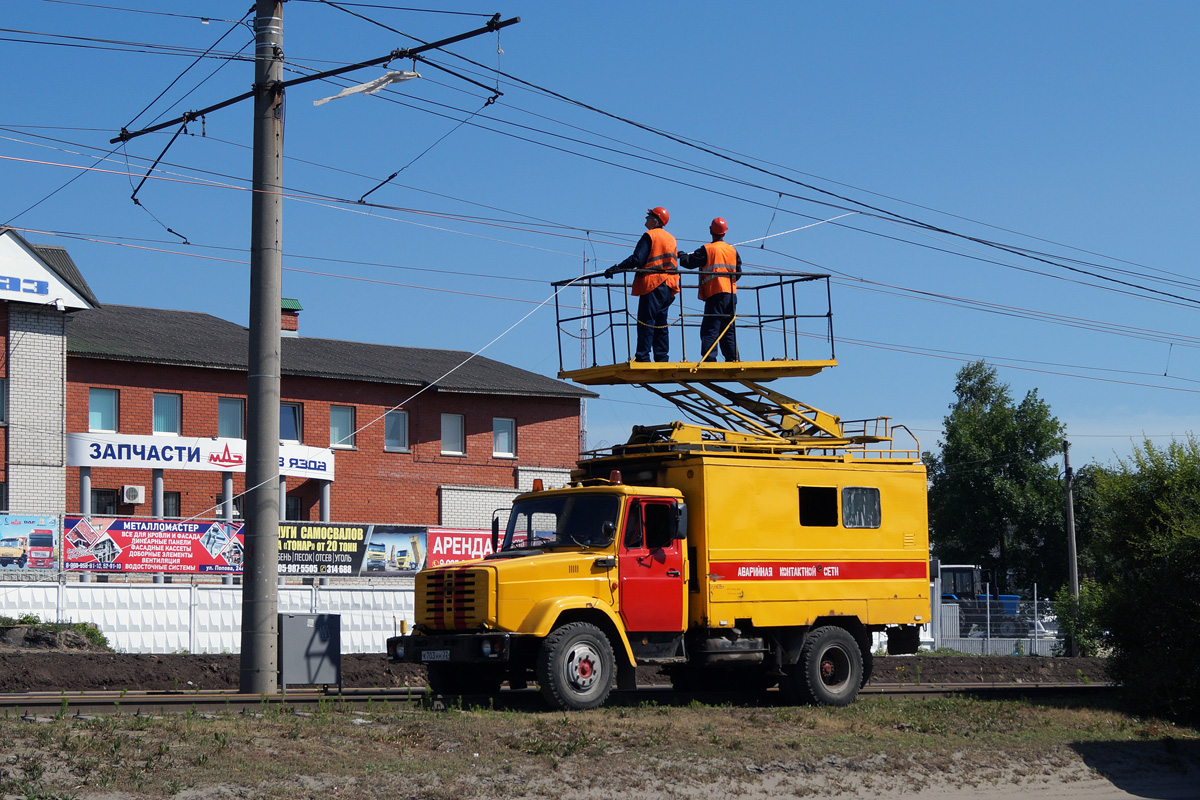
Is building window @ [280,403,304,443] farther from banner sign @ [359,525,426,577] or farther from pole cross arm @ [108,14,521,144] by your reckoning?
pole cross arm @ [108,14,521,144]

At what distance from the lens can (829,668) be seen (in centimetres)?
1641

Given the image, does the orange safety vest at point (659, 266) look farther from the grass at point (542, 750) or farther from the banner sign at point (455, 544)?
the banner sign at point (455, 544)

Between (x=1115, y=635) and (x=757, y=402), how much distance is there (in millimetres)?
6069

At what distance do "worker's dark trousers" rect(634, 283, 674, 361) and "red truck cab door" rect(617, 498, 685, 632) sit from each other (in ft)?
7.52

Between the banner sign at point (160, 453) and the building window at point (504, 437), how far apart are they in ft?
29.9

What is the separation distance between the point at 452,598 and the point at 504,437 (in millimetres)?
32771

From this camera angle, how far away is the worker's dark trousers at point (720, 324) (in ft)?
55.9

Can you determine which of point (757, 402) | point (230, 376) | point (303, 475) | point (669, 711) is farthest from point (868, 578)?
point (230, 376)

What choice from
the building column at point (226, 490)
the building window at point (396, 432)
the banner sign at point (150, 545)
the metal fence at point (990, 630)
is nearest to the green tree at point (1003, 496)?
the metal fence at point (990, 630)

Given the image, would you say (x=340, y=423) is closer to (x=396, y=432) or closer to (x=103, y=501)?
(x=396, y=432)

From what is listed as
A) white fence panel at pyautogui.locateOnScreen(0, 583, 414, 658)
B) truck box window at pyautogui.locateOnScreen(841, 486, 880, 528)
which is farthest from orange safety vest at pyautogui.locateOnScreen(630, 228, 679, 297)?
white fence panel at pyautogui.locateOnScreen(0, 583, 414, 658)

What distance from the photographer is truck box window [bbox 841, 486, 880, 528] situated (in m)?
16.6

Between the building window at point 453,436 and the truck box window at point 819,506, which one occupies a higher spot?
the building window at point 453,436

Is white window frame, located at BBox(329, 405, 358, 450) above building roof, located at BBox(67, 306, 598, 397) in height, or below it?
below
